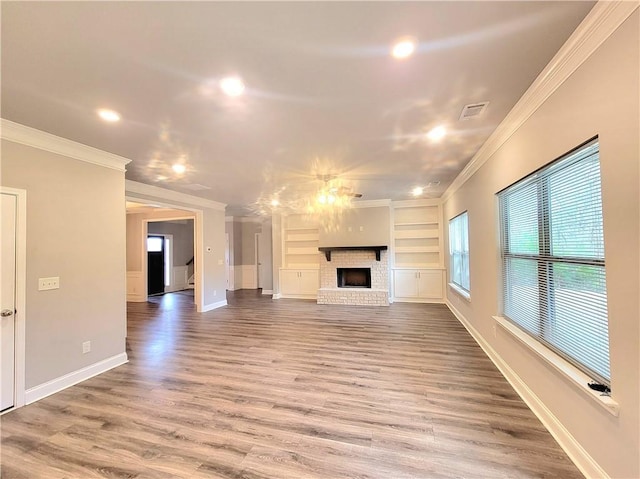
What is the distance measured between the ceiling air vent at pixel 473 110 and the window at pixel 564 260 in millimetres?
741

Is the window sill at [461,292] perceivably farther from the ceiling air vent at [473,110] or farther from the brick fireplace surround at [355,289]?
the ceiling air vent at [473,110]

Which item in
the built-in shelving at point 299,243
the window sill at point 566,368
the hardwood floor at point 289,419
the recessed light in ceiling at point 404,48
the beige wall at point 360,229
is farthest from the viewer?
the built-in shelving at point 299,243

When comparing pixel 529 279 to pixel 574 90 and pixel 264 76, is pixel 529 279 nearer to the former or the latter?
pixel 574 90

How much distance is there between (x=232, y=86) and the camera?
203cm

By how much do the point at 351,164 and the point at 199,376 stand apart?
132 inches

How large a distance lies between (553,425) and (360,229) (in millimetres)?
5583

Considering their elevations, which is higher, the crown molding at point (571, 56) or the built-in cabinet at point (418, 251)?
the crown molding at point (571, 56)

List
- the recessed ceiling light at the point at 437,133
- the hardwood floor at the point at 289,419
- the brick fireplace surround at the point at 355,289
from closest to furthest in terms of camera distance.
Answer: the hardwood floor at the point at 289,419 → the recessed ceiling light at the point at 437,133 → the brick fireplace surround at the point at 355,289

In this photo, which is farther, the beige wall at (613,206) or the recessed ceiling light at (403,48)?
the recessed ceiling light at (403,48)

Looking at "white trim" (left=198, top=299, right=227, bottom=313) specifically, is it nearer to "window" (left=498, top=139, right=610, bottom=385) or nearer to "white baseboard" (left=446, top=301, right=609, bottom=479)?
"white baseboard" (left=446, top=301, right=609, bottom=479)

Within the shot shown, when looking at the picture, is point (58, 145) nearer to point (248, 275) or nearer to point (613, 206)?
point (613, 206)

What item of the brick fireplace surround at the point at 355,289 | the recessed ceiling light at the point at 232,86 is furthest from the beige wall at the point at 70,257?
the brick fireplace surround at the point at 355,289

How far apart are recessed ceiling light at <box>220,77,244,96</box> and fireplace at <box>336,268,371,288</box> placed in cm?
589

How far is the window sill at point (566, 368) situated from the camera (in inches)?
58.5
